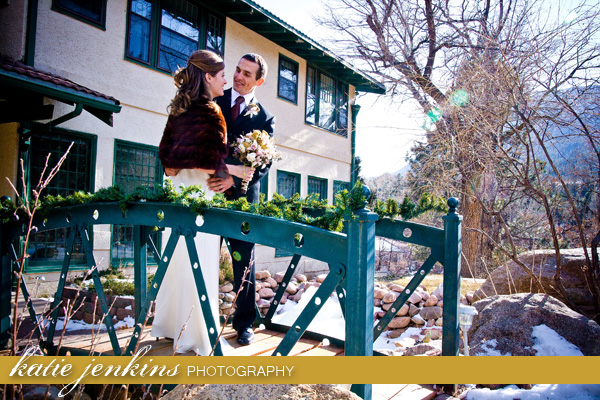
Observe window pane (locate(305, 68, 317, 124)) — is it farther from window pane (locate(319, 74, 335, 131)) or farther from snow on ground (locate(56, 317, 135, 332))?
snow on ground (locate(56, 317, 135, 332))

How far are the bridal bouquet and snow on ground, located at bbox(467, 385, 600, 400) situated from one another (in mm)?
2105

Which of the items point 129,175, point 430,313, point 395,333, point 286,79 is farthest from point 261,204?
point 286,79

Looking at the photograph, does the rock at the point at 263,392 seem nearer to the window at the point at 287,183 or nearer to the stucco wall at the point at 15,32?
the stucco wall at the point at 15,32

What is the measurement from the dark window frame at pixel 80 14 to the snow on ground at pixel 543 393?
7.72 m

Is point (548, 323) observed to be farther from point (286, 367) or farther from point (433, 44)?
point (433, 44)

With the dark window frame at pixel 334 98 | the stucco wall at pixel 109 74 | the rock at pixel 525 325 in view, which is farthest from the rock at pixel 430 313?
the dark window frame at pixel 334 98

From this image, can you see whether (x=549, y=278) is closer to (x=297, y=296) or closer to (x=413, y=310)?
(x=413, y=310)

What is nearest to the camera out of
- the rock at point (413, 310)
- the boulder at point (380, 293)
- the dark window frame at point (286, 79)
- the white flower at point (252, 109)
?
the white flower at point (252, 109)

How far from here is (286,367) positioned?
167 cm

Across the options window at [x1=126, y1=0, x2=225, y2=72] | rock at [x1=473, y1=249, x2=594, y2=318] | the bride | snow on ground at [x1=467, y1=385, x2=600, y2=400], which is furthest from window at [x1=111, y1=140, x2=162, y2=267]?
snow on ground at [x1=467, y1=385, x2=600, y2=400]

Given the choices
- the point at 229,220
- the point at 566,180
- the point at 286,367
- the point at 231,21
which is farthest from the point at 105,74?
the point at 566,180

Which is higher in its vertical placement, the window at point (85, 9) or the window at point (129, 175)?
the window at point (85, 9)

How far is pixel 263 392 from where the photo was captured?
5.06ft

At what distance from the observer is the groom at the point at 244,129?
3006 millimetres
